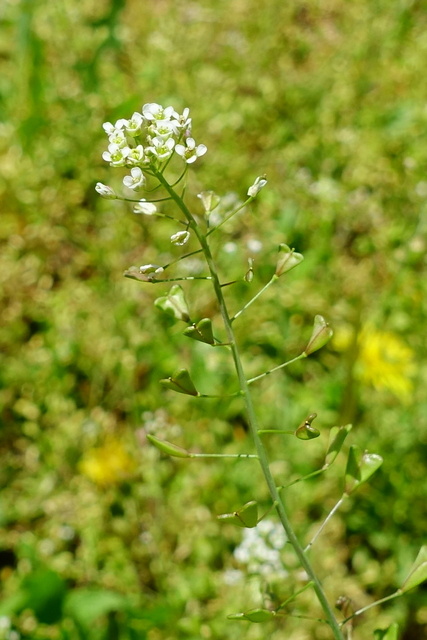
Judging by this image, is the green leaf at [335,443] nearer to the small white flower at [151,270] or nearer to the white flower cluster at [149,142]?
the small white flower at [151,270]

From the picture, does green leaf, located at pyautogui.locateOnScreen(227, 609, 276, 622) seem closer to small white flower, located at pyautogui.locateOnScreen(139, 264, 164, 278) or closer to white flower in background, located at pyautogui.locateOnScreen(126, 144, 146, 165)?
small white flower, located at pyautogui.locateOnScreen(139, 264, 164, 278)

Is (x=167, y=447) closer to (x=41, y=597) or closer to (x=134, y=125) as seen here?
(x=134, y=125)

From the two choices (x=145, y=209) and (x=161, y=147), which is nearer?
(x=161, y=147)

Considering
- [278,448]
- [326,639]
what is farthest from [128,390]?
[326,639]

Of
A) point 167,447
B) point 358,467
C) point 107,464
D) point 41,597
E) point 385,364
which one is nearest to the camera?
point 167,447

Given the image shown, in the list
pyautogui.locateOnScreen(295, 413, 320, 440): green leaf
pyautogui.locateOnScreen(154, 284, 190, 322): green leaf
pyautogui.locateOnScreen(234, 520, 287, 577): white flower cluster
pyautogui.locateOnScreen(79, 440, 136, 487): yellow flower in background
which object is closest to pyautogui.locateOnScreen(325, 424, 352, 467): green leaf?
pyautogui.locateOnScreen(295, 413, 320, 440): green leaf

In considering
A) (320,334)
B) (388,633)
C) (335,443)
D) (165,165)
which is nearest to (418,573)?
(388,633)

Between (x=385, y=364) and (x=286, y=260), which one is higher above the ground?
(x=286, y=260)

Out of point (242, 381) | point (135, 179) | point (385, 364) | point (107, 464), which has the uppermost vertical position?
point (135, 179)
